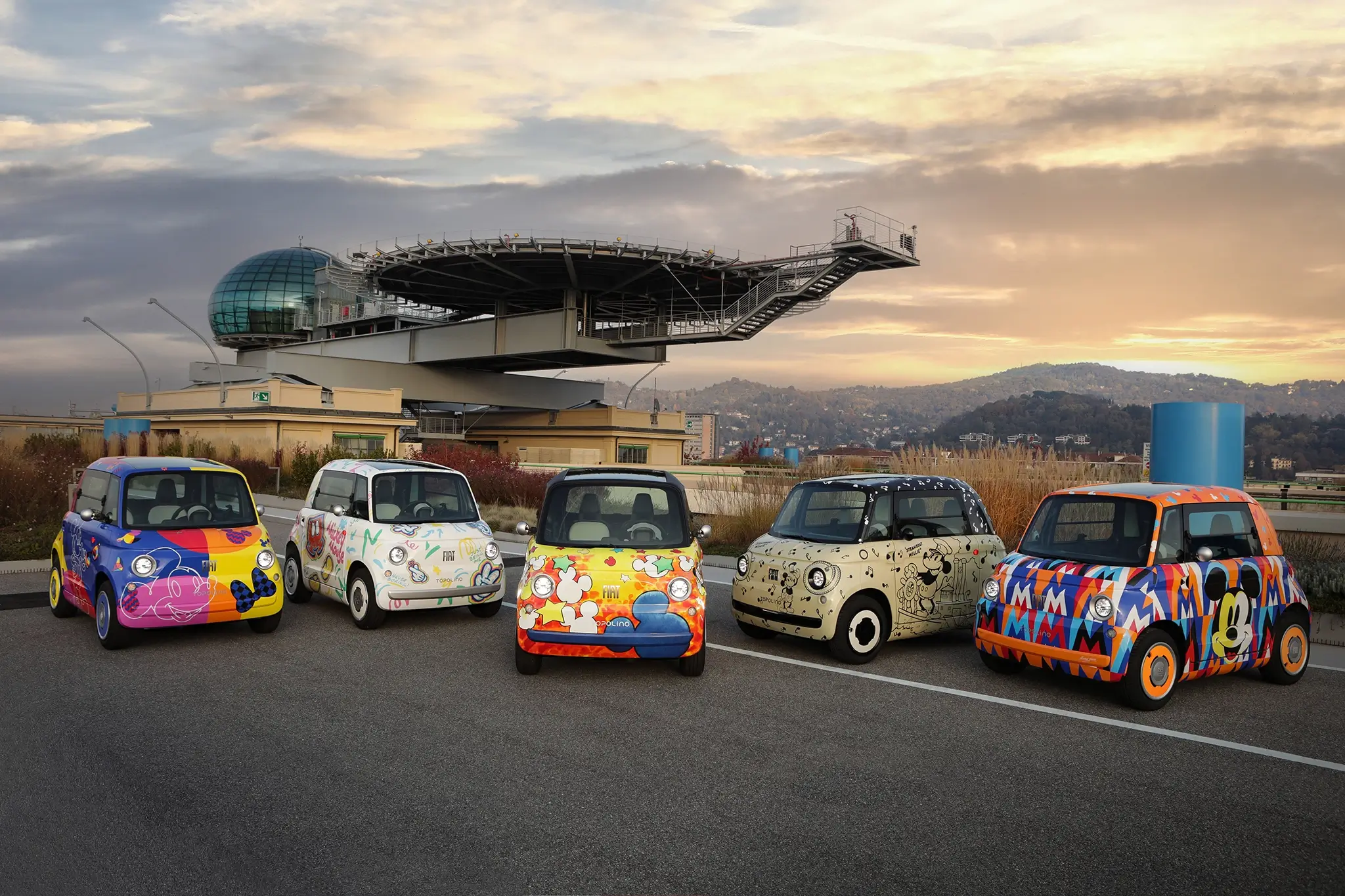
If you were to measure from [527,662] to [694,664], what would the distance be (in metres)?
1.51

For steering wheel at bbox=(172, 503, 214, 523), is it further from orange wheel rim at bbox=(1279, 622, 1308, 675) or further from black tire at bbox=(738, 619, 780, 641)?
orange wheel rim at bbox=(1279, 622, 1308, 675)

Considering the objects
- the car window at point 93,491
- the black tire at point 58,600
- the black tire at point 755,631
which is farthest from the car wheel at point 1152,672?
the black tire at point 58,600

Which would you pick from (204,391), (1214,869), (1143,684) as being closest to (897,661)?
(1143,684)

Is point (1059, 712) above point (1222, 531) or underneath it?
underneath

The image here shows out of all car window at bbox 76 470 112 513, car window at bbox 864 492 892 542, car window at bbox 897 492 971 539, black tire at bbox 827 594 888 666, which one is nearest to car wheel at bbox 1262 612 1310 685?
car window at bbox 897 492 971 539

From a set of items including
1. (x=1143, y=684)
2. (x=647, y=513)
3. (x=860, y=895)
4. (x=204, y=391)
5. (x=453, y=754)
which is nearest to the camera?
(x=860, y=895)

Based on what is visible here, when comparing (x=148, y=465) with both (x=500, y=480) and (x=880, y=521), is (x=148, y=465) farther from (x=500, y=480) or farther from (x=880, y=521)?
(x=500, y=480)

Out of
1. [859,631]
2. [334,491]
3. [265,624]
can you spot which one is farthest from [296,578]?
[859,631]

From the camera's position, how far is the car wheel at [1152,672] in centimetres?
770

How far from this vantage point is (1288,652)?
883 centimetres

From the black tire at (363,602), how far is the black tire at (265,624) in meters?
0.91

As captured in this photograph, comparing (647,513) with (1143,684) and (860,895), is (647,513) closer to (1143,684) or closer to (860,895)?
(1143,684)

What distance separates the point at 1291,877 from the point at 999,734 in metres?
2.48

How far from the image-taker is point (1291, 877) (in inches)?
188
